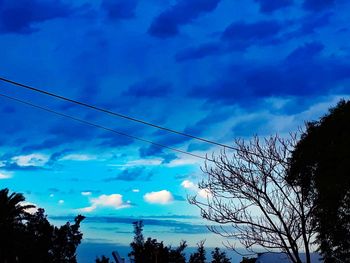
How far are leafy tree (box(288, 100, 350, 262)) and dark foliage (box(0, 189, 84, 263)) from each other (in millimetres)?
20153

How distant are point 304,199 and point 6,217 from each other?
2353 cm

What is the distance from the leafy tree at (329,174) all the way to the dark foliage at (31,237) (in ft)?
66.1

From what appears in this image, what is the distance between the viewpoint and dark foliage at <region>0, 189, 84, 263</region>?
33.7 m

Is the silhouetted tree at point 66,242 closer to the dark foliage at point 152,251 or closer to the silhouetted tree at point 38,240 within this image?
the silhouetted tree at point 38,240

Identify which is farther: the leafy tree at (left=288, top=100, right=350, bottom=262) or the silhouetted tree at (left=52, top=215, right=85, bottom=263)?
the silhouetted tree at (left=52, top=215, right=85, bottom=263)

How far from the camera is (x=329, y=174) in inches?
894

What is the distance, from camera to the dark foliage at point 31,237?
33688 millimetres

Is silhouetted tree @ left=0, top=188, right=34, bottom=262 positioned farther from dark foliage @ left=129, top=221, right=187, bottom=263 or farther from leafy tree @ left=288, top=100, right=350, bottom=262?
leafy tree @ left=288, top=100, right=350, bottom=262

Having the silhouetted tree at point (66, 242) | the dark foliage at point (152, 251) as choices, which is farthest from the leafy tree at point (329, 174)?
the silhouetted tree at point (66, 242)

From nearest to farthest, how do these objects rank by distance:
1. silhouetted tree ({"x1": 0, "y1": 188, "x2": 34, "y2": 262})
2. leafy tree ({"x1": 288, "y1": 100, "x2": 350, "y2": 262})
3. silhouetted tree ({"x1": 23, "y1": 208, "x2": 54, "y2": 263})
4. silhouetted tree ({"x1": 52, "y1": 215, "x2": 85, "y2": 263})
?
leafy tree ({"x1": 288, "y1": 100, "x2": 350, "y2": 262}) < silhouetted tree ({"x1": 0, "y1": 188, "x2": 34, "y2": 262}) < silhouetted tree ({"x1": 23, "y1": 208, "x2": 54, "y2": 263}) < silhouetted tree ({"x1": 52, "y1": 215, "x2": 85, "y2": 263})

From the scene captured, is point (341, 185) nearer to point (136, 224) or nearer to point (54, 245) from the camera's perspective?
point (54, 245)

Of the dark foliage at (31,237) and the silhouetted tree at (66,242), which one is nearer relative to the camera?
the dark foliage at (31,237)

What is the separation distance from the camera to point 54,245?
4816 cm

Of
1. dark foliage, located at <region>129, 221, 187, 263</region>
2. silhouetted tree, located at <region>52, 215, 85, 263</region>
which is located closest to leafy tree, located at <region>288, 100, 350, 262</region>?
dark foliage, located at <region>129, 221, 187, 263</region>
